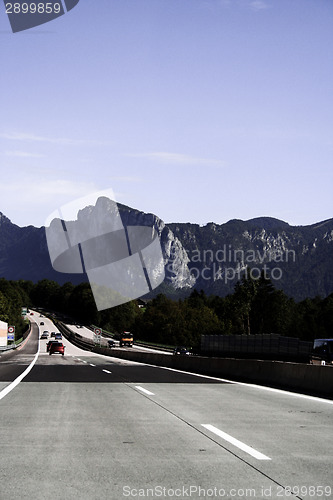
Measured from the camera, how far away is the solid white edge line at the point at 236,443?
8.19m

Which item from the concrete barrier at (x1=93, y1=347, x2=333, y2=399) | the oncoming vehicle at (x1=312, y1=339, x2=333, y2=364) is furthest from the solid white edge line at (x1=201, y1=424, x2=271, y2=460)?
the oncoming vehicle at (x1=312, y1=339, x2=333, y2=364)

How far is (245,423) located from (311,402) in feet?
15.3

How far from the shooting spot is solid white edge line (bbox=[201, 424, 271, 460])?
8.19 m

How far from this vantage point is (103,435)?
9.76m

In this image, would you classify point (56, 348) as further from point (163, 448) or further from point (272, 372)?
point (163, 448)

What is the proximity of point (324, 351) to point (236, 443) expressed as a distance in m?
35.8

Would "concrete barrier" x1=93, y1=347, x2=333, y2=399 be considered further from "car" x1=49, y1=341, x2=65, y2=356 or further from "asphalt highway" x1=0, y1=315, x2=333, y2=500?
"car" x1=49, y1=341, x2=65, y2=356

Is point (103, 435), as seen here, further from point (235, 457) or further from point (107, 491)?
point (107, 491)

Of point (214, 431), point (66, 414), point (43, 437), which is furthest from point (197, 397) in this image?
point (43, 437)

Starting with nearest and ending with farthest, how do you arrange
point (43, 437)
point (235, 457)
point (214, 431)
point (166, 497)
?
1. point (166, 497)
2. point (235, 457)
3. point (43, 437)
4. point (214, 431)

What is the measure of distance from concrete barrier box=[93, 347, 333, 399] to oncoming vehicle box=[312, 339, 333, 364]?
10.9 m

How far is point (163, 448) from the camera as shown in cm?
866

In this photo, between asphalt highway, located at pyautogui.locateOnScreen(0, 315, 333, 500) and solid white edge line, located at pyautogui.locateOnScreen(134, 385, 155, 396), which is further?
solid white edge line, located at pyautogui.locateOnScreen(134, 385, 155, 396)

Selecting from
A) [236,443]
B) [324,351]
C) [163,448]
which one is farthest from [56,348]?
[163,448]
